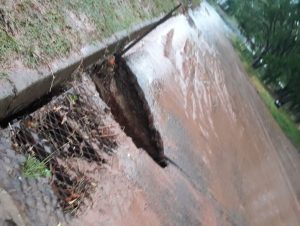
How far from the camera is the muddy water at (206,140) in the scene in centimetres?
264

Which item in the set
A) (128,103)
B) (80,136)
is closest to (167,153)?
(128,103)

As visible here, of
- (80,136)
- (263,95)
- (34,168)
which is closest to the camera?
(34,168)

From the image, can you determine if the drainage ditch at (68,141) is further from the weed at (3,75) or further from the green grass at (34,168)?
the weed at (3,75)

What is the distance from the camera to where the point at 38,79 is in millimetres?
2033

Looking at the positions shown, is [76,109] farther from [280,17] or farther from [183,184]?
[280,17]

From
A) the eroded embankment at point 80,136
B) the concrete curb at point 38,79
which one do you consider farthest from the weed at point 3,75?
the eroded embankment at point 80,136

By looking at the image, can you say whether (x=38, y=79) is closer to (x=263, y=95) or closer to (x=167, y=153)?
(x=167, y=153)

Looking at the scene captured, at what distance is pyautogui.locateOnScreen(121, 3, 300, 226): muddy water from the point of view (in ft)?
8.68

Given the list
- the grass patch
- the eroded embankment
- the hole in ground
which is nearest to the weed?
the eroded embankment

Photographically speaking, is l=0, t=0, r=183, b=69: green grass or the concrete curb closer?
the concrete curb

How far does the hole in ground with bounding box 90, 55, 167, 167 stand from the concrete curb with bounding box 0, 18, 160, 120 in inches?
4.3

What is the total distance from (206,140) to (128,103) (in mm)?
954

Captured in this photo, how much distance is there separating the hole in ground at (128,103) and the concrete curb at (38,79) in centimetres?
11

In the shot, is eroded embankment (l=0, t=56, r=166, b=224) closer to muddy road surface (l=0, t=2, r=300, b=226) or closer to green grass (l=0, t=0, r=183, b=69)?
muddy road surface (l=0, t=2, r=300, b=226)
